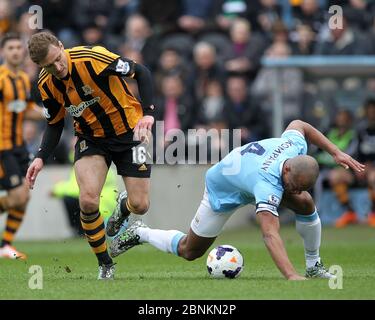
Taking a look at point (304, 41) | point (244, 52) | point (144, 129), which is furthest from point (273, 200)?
point (244, 52)

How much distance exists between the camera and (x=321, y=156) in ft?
58.3

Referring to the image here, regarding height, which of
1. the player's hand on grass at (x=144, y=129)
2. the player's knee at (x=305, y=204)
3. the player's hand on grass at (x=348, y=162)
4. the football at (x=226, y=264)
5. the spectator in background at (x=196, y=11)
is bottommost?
the football at (x=226, y=264)

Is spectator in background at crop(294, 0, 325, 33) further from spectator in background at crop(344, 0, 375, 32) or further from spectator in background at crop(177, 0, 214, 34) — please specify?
spectator in background at crop(177, 0, 214, 34)

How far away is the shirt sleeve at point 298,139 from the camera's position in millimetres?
9242

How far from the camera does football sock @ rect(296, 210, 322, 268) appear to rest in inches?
370

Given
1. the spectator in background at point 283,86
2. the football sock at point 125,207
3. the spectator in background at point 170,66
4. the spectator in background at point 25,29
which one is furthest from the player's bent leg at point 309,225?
the spectator in background at point 25,29

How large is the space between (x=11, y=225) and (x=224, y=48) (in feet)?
22.5

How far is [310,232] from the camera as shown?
9.41 meters

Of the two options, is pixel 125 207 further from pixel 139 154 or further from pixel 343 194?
pixel 343 194

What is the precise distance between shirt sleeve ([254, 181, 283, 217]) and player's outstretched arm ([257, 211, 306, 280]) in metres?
0.04

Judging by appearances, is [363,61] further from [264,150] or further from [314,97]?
[264,150]

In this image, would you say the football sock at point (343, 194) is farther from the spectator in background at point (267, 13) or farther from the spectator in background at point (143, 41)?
the spectator in background at point (143, 41)
